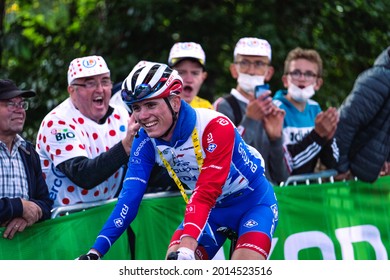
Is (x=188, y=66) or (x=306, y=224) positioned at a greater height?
(x=188, y=66)

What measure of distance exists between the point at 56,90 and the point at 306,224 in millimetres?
4341

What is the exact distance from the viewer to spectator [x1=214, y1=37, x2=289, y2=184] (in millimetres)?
7598

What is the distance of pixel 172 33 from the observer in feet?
37.3

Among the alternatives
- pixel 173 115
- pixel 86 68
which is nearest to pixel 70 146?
pixel 86 68

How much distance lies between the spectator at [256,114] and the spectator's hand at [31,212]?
79.3 inches

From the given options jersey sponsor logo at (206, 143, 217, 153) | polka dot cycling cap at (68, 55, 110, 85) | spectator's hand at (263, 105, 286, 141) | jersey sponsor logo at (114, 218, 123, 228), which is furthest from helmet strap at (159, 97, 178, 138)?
spectator's hand at (263, 105, 286, 141)

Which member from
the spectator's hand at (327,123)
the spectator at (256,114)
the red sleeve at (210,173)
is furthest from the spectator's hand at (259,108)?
the red sleeve at (210,173)

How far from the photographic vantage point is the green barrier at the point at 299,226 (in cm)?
670

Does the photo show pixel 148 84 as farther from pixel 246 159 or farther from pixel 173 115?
pixel 246 159

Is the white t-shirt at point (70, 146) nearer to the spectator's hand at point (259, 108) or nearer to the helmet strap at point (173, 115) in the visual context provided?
the spectator's hand at point (259, 108)

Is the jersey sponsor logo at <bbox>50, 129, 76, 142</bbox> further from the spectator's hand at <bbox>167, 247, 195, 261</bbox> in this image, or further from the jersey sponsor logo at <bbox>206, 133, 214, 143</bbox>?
the spectator's hand at <bbox>167, 247, 195, 261</bbox>
